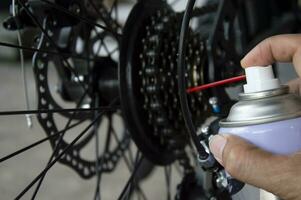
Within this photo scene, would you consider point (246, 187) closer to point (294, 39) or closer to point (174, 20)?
point (294, 39)

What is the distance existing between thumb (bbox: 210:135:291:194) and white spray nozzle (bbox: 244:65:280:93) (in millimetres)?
54

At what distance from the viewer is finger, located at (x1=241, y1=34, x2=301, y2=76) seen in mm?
491

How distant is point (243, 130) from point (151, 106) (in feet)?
0.78

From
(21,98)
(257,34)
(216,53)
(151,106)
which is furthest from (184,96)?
(21,98)

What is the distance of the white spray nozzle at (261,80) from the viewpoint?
0.43 meters

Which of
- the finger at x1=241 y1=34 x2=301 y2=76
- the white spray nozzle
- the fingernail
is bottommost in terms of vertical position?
the fingernail

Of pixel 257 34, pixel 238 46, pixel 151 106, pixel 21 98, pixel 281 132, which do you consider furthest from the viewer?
pixel 21 98

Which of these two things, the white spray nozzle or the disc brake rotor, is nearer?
the white spray nozzle

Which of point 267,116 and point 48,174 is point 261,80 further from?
point 48,174

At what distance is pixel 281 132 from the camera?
402 mm

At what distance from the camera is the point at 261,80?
1.40 feet

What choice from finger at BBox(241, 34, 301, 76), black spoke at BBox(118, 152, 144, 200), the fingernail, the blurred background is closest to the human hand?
the fingernail

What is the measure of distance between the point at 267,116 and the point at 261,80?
0.13 feet

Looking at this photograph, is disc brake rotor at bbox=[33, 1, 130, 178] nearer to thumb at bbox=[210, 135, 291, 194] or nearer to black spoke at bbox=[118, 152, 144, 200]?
black spoke at bbox=[118, 152, 144, 200]
